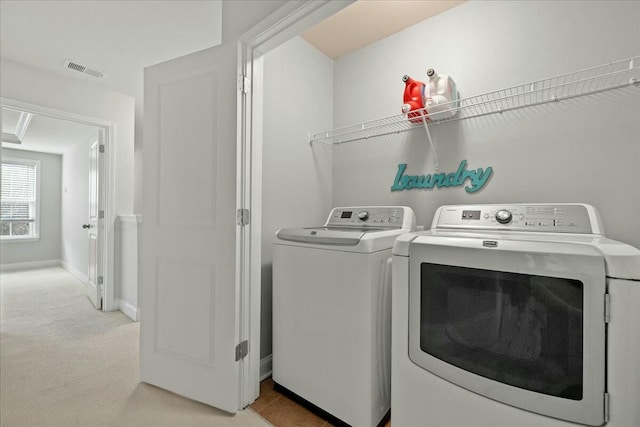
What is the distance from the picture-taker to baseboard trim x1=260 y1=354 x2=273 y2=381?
6.10ft

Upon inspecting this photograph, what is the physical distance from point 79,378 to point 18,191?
Answer: 18.5 feet

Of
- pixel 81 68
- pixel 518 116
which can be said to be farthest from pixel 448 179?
pixel 81 68

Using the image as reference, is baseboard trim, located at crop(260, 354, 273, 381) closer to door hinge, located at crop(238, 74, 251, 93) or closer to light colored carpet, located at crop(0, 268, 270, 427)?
light colored carpet, located at crop(0, 268, 270, 427)

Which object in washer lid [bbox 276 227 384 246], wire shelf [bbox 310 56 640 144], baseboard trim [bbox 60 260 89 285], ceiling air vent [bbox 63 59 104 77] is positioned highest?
ceiling air vent [bbox 63 59 104 77]

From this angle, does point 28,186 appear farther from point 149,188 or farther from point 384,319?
point 384,319

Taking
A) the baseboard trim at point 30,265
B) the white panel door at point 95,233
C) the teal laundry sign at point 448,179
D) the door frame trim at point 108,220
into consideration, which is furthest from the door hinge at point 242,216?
the baseboard trim at point 30,265

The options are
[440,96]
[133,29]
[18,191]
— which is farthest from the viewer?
[18,191]

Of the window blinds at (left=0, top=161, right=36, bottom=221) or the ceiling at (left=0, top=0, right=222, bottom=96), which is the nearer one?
the ceiling at (left=0, top=0, right=222, bottom=96)

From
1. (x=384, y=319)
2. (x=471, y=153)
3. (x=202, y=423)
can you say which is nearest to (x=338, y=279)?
(x=384, y=319)

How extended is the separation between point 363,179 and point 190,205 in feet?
4.01

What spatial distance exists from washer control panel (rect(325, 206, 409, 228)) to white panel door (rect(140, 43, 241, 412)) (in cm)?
78

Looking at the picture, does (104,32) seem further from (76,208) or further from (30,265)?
(30,265)

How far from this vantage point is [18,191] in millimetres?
5500

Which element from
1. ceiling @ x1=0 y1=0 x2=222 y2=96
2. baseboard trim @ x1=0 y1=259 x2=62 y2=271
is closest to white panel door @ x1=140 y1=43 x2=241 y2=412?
ceiling @ x1=0 y1=0 x2=222 y2=96
